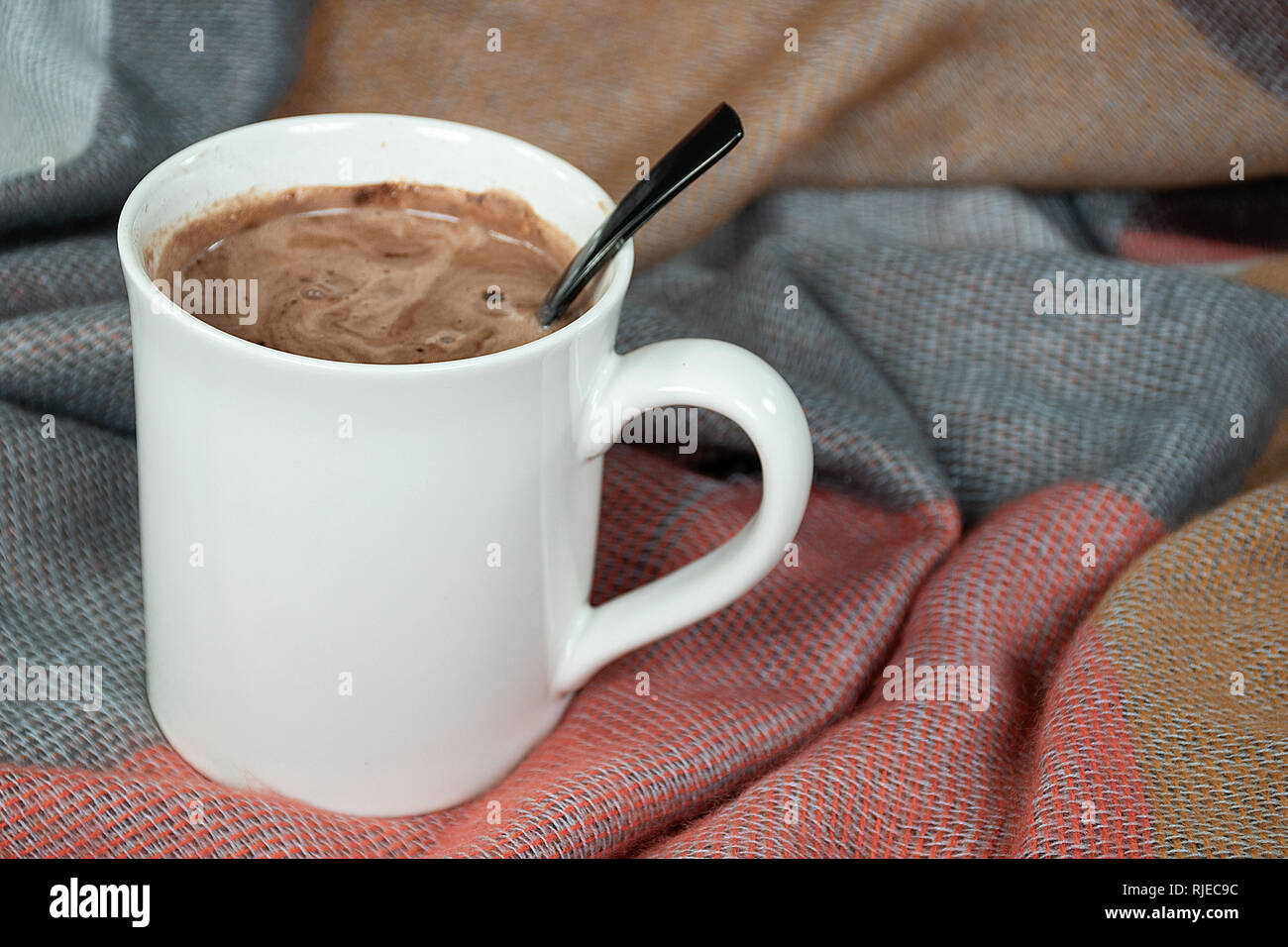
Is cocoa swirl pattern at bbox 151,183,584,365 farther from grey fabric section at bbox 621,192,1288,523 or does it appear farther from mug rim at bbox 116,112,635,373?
grey fabric section at bbox 621,192,1288,523

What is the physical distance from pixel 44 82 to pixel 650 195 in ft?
1.57

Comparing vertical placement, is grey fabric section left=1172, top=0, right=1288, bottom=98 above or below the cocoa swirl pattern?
above

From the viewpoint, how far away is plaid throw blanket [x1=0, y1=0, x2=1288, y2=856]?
2.14ft

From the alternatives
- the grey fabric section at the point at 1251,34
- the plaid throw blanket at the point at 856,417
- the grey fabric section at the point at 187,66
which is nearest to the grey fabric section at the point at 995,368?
the plaid throw blanket at the point at 856,417

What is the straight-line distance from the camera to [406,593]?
0.60 metres

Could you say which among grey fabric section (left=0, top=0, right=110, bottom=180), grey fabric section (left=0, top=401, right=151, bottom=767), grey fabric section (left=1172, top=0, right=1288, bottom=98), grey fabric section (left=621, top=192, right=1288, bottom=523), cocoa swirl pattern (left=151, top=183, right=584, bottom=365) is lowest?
grey fabric section (left=0, top=401, right=151, bottom=767)

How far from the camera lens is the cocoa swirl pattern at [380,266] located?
2.06 ft

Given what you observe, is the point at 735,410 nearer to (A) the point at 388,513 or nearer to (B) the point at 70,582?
(A) the point at 388,513

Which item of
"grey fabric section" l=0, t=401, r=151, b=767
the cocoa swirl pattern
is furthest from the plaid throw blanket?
the cocoa swirl pattern

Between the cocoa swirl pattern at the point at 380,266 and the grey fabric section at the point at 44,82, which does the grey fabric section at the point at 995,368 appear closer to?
the cocoa swirl pattern at the point at 380,266

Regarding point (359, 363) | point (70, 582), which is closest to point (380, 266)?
point (359, 363)

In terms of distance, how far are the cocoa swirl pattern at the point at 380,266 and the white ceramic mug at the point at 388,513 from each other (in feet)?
0.04

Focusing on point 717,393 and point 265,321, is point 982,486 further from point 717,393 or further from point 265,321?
point 265,321

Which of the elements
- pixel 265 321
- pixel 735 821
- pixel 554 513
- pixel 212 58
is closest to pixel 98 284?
pixel 212 58
